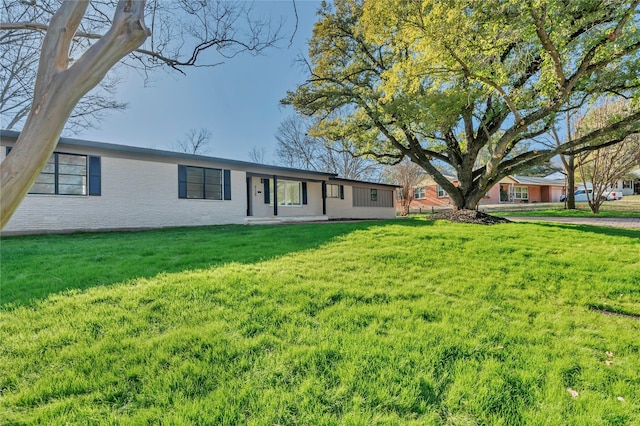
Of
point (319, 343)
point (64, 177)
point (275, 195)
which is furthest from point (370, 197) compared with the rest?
point (319, 343)

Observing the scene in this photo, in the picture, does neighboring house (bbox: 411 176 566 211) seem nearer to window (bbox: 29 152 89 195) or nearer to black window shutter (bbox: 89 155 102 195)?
black window shutter (bbox: 89 155 102 195)

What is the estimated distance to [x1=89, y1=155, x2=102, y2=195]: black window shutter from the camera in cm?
980

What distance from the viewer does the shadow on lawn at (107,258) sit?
395 cm

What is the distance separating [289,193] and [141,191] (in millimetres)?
7559

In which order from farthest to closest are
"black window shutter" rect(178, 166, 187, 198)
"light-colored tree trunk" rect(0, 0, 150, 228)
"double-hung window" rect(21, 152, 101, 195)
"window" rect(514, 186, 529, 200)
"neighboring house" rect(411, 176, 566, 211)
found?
"window" rect(514, 186, 529, 200), "neighboring house" rect(411, 176, 566, 211), "black window shutter" rect(178, 166, 187, 198), "double-hung window" rect(21, 152, 101, 195), "light-colored tree trunk" rect(0, 0, 150, 228)

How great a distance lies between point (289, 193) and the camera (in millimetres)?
16594

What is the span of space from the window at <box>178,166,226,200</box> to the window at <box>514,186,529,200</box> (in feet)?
121

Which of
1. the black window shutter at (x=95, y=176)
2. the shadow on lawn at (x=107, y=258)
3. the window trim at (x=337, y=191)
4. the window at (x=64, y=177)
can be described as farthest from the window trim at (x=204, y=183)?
the window trim at (x=337, y=191)

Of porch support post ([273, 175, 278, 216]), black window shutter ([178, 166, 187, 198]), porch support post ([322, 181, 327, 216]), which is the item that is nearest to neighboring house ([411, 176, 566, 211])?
porch support post ([322, 181, 327, 216])

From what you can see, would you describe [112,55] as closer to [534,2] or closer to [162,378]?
[162,378]

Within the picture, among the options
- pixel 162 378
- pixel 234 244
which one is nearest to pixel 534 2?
pixel 234 244

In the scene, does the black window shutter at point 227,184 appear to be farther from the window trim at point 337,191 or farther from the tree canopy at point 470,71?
the window trim at point 337,191

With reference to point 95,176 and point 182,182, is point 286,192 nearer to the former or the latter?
point 182,182

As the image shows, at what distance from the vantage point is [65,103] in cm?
199
